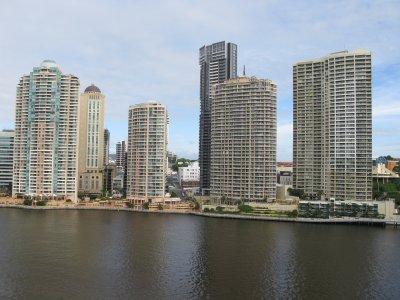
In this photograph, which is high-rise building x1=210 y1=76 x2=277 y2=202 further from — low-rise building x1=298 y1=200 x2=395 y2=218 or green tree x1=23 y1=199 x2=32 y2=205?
green tree x1=23 y1=199 x2=32 y2=205

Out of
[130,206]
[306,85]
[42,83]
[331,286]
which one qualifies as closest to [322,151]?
[306,85]

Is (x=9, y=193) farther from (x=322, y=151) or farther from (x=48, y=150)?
(x=322, y=151)

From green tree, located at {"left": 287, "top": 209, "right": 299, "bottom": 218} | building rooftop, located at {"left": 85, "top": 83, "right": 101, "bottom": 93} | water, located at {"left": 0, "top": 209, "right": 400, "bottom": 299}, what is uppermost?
building rooftop, located at {"left": 85, "top": 83, "right": 101, "bottom": 93}

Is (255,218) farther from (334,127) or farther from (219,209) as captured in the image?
(334,127)

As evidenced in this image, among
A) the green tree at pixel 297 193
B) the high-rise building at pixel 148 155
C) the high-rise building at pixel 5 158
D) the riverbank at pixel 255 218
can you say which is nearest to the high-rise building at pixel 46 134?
the riverbank at pixel 255 218

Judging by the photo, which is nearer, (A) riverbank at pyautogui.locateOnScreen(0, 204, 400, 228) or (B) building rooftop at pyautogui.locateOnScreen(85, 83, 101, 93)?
(A) riverbank at pyautogui.locateOnScreen(0, 204, 400, 228)

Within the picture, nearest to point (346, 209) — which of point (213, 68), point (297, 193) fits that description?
point (297, 193)

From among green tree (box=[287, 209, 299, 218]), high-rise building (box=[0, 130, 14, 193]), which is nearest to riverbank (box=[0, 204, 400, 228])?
green tree (box=[287, 209, 299, 218])
